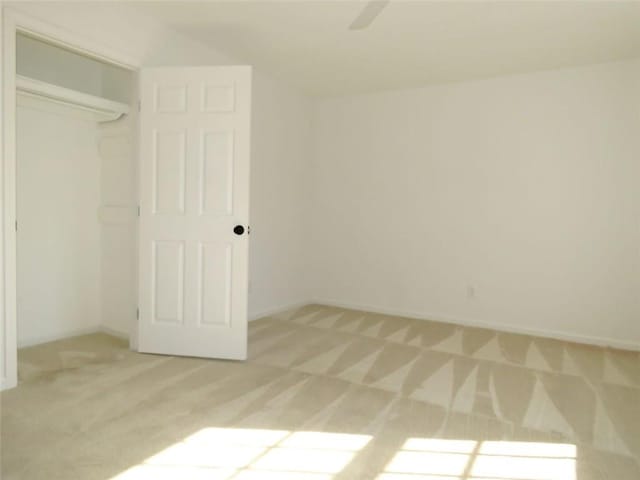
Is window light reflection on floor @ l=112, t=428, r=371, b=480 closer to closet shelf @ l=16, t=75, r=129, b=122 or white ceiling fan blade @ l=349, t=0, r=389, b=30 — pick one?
white ceiling fan blade @ l=349, t=0, r=389, b=30

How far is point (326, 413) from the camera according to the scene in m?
2.37

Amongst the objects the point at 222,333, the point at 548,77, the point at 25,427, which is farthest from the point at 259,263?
the point at 548,77

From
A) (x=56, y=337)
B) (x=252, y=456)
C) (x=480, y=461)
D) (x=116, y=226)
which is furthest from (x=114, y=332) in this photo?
(x=480, y=461)

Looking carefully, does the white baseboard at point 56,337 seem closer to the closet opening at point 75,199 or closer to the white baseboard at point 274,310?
the closet opening at point 75,199

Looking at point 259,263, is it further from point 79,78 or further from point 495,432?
point 495,432

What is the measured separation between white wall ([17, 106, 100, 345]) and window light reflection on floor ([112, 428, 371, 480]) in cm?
231

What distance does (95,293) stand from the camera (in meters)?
3.95

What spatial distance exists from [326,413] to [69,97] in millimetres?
2889

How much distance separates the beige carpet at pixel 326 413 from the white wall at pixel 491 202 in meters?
0.70

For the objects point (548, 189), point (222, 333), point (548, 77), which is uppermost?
point (548, 77)

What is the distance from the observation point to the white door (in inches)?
125

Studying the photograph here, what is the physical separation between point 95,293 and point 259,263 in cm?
161

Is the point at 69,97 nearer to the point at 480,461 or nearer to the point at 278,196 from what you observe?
the point at 278,196


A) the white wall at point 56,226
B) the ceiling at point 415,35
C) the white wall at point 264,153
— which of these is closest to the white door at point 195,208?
the white wall at point 264,153
